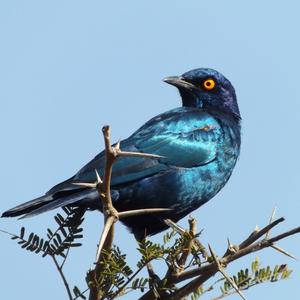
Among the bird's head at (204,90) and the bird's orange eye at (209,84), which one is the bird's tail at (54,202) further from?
the bird's orange eye at (209,84)

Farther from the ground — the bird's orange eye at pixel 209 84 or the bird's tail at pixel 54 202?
the bird's orange eye at pixel 209 84

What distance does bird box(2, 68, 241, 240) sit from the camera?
6.79 meters

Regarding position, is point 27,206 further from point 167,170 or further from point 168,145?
point 168,145

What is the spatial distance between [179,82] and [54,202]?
11.8 ft

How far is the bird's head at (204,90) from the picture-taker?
30.6 ft

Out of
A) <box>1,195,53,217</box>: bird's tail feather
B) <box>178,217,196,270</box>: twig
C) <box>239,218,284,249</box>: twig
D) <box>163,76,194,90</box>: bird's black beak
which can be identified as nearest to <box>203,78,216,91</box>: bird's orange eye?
<box>163,76,194,90</box>: bird's black beak

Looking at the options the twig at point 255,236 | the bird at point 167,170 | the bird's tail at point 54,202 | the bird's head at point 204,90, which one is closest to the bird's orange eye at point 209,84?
the bird's head at point 204,90

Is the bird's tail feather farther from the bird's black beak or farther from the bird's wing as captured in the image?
the bird's black beak

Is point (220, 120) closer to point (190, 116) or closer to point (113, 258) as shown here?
point (190, 116)

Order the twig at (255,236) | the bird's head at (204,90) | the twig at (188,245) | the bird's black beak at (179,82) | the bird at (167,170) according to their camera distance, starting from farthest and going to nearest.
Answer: the bird's head at (204,90) < the bird's black beak at (179,82) < the bird at (167,170) < the twig at (188,245) < the twig at (255,236)

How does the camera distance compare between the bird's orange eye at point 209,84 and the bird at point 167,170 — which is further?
the bird's orange eye at point 209,84

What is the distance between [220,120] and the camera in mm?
8531

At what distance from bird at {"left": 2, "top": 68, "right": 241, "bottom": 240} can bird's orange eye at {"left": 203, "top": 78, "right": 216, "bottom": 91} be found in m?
0.54

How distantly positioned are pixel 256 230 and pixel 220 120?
4.43 meters
